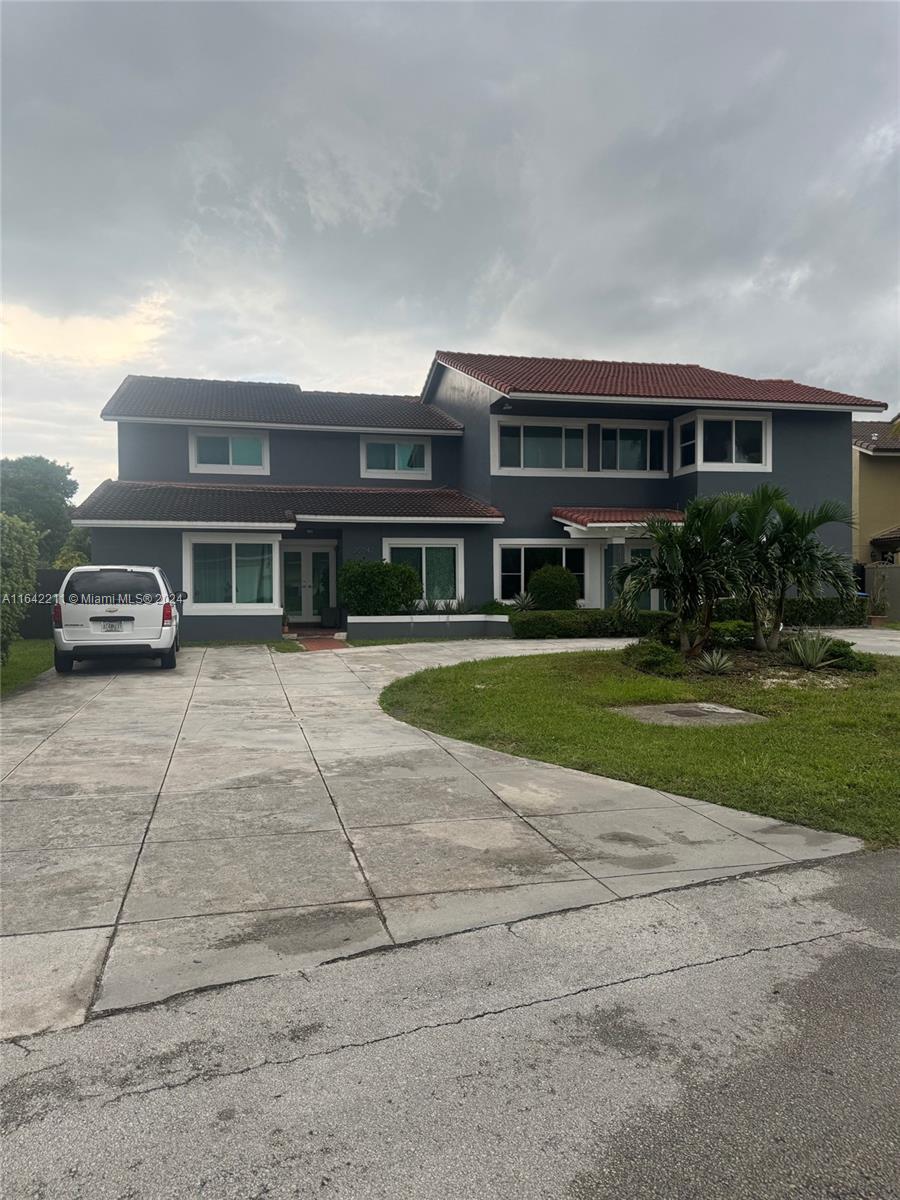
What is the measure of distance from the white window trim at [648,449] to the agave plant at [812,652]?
36.8ft

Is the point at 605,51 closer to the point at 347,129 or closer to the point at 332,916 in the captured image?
the point at 347,129

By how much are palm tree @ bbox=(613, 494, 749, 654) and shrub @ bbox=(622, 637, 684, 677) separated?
0.52m

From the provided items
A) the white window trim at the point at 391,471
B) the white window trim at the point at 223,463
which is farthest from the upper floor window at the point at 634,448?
the white window trim at the point at 223,463

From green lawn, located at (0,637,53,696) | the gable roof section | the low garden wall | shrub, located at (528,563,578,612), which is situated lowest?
green lawn, located at (0,637,53,696)

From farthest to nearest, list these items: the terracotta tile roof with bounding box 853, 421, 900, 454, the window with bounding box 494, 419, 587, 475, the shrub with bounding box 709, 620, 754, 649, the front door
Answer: the terracotta tile roof with bounding box 853, 421, 900, 454 < the front door < the window with bounding box 494, 419, 587, 475 < the shrub with bounding box 709, 620, 754, 649

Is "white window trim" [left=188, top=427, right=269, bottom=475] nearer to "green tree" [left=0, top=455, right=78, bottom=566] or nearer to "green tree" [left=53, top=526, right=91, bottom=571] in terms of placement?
"green tree" [left=53, top=526, right=91, bottom=571]

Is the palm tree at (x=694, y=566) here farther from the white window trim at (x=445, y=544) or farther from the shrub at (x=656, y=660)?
the white window trim at (x=445, y=544)

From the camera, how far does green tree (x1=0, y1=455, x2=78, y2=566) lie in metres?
46.7

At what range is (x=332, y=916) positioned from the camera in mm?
4230

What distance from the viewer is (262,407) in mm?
24453

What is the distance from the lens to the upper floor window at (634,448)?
23.4m

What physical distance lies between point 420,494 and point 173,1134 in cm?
2186

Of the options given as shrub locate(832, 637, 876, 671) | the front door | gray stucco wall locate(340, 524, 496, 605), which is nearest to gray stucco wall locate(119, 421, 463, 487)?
the front door

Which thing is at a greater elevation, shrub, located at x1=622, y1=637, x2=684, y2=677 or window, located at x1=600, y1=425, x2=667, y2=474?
window, located at x1=600, y1=425, x2=667, y2=474
